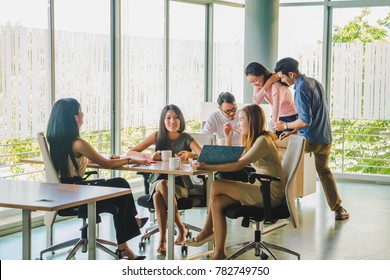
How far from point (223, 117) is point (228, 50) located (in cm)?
318

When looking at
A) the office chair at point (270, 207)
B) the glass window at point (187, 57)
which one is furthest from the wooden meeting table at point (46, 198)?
the glass window at point (187, 57)

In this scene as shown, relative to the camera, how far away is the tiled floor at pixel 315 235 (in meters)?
5.80

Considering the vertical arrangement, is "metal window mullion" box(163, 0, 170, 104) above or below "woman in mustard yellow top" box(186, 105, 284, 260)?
above

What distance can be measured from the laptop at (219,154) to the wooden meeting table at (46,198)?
2.74 ft

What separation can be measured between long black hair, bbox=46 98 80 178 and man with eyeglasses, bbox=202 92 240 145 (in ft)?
6.52

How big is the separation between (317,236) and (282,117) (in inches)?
58.4

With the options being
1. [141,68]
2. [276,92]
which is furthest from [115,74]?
[276,92]

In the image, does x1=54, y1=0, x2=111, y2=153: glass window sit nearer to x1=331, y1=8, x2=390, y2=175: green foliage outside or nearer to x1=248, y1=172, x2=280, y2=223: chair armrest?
x1=248, y1=172, x2=280, y2=223: chair armrest

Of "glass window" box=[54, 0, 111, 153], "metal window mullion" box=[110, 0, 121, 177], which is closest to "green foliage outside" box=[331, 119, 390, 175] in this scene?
"metal window mullion" box=[110, 0, 121, 177]

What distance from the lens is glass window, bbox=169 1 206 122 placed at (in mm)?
9070

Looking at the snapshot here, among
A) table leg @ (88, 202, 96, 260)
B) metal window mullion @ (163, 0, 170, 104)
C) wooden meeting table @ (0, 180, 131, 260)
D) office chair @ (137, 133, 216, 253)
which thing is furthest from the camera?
metal window mullion @ (163, 0, 170, 104)

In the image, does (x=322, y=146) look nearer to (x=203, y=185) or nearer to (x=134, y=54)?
(x=203, y=185)

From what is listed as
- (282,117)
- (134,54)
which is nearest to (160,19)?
(134,54)
